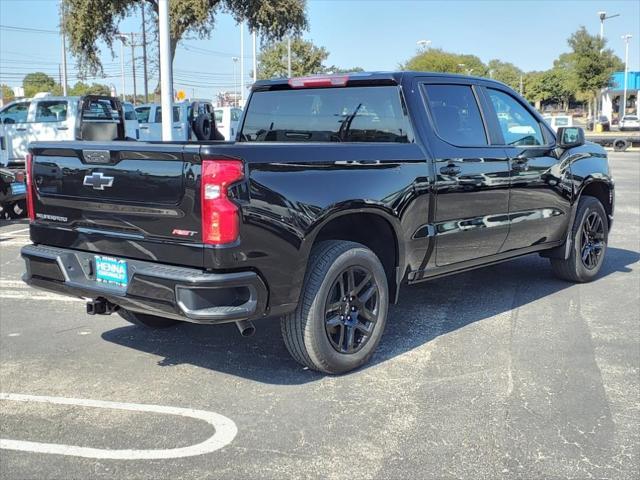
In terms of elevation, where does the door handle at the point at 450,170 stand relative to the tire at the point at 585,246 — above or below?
above

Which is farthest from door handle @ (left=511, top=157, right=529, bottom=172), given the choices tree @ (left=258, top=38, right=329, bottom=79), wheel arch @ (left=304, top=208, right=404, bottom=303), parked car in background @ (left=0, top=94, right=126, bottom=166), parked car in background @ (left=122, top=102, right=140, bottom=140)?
tree @ (left=258, top=38, right=329, bottom=79)

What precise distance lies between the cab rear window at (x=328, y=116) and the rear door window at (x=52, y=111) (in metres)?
14.5

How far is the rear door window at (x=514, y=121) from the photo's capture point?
18.8ft

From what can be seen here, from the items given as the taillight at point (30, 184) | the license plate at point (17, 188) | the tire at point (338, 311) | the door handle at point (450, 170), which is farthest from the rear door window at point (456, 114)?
the license plate at point (17, 188)

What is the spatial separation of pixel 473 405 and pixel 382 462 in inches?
34.5

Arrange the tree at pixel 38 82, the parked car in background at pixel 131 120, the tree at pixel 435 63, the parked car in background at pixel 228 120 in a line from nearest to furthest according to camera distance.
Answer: the parked car in background at pixel 131 120
the parked car in background at pixel 228 120
the tree at pixel 435 63
the tree at pixel 38 82

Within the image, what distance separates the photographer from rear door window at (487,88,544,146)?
5719mm

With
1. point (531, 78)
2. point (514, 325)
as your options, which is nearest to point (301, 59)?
point (531, 78)

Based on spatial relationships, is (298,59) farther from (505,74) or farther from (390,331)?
(390,331)

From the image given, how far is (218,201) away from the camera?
139 inches

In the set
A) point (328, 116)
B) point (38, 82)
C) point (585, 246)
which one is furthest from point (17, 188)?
point (38, 82)

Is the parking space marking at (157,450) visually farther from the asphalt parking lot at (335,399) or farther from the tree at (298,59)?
the tree at (298,59)

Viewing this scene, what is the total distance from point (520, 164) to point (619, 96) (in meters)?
72.2

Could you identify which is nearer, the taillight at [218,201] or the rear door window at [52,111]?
the taillight at [218,201]
